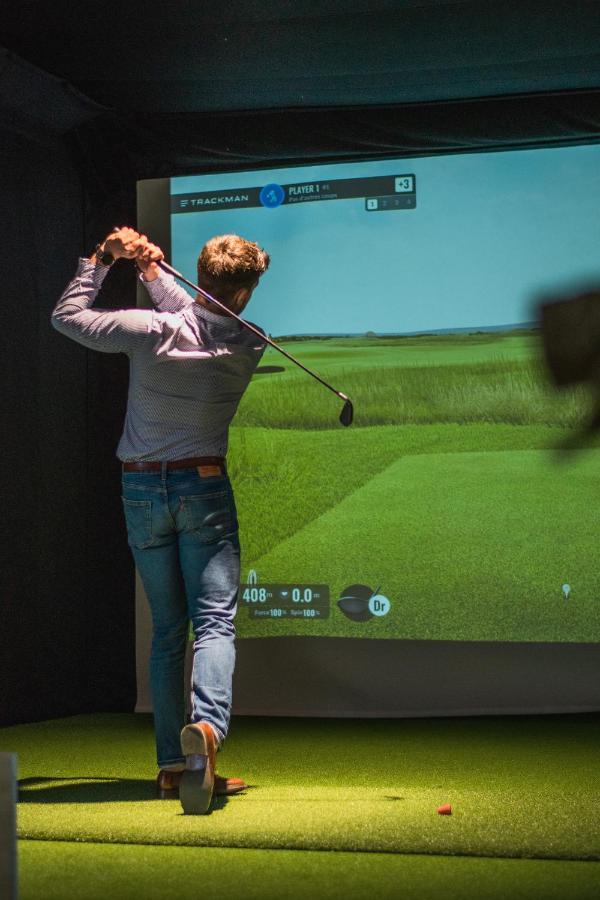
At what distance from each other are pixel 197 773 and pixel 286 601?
6.83 ft

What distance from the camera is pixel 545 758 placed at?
321 cm

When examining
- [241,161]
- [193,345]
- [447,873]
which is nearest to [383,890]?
[447,873]

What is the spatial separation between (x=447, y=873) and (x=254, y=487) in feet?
8.79

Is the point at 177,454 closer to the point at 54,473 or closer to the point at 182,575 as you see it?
the point at 182,575

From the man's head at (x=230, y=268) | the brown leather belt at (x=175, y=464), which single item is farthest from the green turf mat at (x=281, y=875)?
the man's head at (x=230, y=268)

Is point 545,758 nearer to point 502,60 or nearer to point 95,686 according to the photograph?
point 95,686

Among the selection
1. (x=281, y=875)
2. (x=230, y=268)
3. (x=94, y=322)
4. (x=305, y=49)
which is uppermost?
(x=305, y=49)

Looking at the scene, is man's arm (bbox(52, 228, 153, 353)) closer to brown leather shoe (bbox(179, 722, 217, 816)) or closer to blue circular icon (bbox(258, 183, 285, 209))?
brown leather shoe (bbox(179, 722, 217, 816))

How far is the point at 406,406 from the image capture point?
4.30 m

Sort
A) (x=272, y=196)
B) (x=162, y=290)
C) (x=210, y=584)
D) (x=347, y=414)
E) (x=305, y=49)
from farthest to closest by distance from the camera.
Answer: (x=272, y=196) → (x=305, y=49) → (x=347, y=414) → (x=162, y=290) → (x=210, y=584)

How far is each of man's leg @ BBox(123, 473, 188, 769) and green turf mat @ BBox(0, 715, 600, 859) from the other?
177 mm

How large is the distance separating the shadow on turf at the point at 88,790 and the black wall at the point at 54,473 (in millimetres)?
1085

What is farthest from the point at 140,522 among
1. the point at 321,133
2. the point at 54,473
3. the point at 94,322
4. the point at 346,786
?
the point at 321,133

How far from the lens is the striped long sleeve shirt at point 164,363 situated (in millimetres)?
2523
